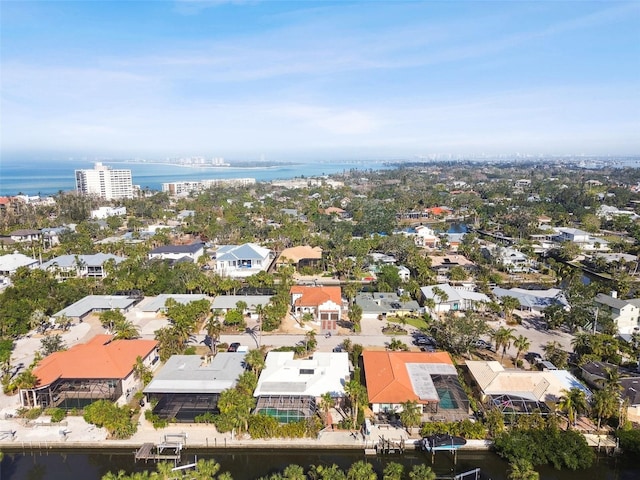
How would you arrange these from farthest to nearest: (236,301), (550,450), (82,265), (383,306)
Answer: (82,265) < (236,301) < (383,306) < (550,450)

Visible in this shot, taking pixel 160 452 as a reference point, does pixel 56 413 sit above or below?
above

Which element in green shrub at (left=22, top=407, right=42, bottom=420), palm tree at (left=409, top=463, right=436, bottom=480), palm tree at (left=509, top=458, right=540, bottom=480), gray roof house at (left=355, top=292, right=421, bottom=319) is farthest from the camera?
gray roof house at (left=355, top=292, right=421, bottom=319)

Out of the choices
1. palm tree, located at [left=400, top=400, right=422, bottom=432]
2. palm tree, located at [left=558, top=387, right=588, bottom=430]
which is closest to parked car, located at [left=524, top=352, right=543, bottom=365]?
palm tree, located at [left=558, top=387, right=588, bottom=430]

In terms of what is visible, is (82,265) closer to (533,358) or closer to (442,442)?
(442,442)

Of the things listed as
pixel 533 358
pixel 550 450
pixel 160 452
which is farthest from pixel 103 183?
pixel 550 450

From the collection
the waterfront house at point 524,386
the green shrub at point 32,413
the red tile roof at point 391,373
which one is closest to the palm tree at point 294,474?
the red tile roof at point 391,373

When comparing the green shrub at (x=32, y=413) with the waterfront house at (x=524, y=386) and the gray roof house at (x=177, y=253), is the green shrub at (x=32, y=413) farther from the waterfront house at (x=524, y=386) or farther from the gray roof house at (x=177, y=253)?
the gray roof house at (x=177, y=253)

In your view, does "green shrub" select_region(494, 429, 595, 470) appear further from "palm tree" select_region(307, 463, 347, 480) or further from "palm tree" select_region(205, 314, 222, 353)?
"palm tree" select_region(205, 314, 222, 353)
